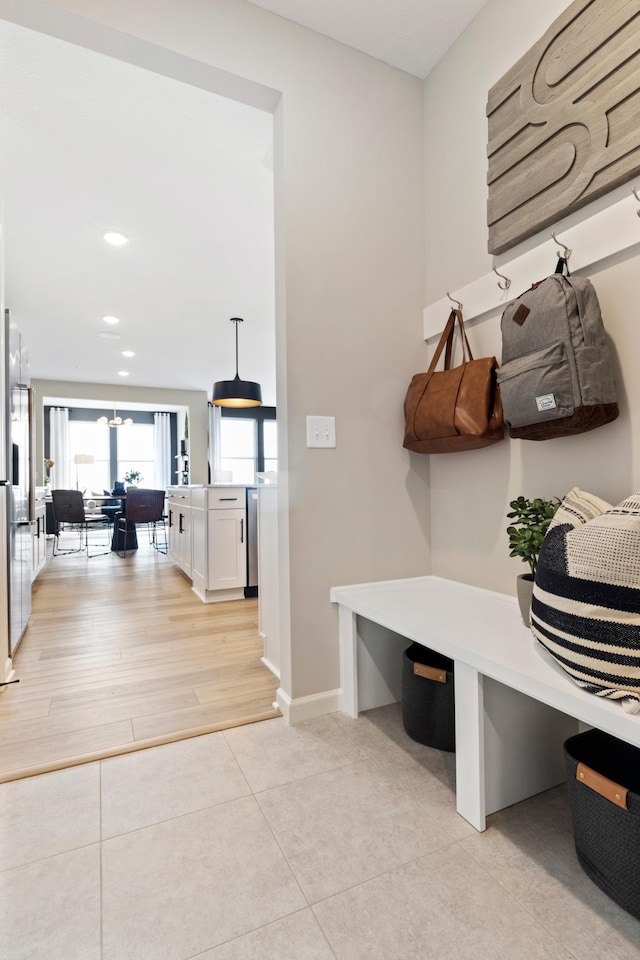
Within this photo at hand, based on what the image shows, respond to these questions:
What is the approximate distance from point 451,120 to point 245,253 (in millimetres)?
2046

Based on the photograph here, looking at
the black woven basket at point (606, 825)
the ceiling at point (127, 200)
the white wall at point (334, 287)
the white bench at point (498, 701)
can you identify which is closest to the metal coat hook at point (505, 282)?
the white wall at point (334, 287)

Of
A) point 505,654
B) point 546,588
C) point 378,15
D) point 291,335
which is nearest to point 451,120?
point 378,15

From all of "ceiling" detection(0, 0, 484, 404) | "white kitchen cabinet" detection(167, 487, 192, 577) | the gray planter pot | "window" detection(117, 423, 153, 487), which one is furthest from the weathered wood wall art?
"window" detection(117, 423, 153, 487)

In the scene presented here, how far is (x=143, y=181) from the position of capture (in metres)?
2.75

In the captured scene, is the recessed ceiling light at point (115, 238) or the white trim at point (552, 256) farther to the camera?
the recessed ceiling light at point (115, 238)

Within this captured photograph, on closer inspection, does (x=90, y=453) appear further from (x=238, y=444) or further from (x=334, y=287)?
(x=334, y=287)

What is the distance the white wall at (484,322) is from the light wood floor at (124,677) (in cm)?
106

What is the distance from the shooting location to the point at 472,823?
49.5 inches

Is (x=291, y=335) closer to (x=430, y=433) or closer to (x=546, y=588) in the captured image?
(x=430, y=433)

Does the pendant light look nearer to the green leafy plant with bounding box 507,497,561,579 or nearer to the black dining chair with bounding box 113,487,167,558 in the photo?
the black dining chair with bounding box 113,487,167,558

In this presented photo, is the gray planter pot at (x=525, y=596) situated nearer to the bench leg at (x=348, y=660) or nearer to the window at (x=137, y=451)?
the bench leg at (x=348, y=660)

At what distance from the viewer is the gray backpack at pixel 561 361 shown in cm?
124

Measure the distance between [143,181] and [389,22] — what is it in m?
1.54

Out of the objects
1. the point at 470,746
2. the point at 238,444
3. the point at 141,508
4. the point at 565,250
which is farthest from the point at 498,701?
the point at 238,444
